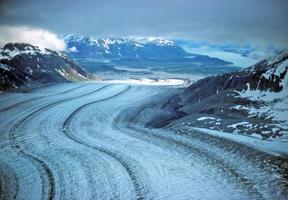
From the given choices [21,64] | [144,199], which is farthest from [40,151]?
[21,64]

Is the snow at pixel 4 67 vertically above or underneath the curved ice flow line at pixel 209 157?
above

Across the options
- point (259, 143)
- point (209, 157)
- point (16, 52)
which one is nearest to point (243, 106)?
point (259, 143)

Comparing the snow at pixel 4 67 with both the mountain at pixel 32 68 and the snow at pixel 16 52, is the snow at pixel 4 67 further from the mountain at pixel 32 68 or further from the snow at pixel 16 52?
the snow at pixel 16 52

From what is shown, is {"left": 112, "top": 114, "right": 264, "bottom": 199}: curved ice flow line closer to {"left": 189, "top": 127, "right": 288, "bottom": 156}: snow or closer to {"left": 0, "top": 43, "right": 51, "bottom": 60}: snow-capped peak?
{"left": 189, "top": 127, "right": 288, "bottom": 156}: snow

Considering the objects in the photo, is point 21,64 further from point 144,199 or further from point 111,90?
point 144,199

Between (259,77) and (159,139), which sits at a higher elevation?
(259,77)

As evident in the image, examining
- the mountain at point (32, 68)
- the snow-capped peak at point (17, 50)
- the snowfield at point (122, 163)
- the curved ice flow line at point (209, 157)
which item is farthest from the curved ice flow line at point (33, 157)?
the snow-capped peak at point (17, 50)

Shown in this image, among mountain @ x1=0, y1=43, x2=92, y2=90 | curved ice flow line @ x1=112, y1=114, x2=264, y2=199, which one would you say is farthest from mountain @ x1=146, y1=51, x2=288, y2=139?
mountain @ x1=0, y1=43, x2=92, y2=90
